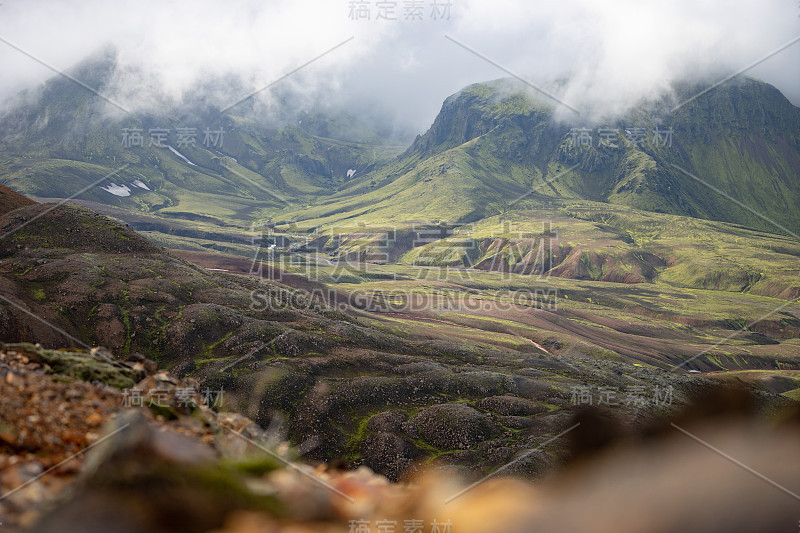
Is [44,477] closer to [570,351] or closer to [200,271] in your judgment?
[200,271]

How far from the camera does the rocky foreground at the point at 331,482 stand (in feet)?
22.6

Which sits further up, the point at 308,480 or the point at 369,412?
the point at 308,480

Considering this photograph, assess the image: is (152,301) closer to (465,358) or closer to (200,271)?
(200,271)

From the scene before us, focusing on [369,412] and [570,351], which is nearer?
[369,412]

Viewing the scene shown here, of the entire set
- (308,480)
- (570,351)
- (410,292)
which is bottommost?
(570,351)

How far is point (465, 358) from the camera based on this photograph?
87.2m

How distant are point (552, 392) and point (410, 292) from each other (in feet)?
349

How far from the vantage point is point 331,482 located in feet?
34.8

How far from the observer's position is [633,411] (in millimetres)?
63375

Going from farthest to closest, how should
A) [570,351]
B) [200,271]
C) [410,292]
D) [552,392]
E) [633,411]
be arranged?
[410,292]
[570,351]
[200,271]
[552,392]
[633,411]

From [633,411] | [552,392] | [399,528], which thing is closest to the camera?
[399,528]

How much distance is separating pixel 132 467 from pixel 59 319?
58988 mm

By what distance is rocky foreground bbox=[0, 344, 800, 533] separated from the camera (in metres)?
6.89

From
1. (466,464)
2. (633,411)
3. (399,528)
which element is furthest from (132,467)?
(633,411)
